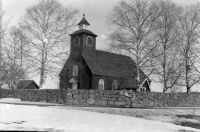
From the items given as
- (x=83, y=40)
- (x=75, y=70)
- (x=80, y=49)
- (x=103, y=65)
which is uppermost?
(x=83, y=40)

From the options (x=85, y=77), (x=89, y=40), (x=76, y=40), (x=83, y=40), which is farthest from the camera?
(x=89, y=40)

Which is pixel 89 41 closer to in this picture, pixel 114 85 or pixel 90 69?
pixel 90 69

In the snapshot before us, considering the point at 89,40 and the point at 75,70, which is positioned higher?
the point at 89,40

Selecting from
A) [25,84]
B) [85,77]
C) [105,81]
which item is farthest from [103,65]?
[25,84]

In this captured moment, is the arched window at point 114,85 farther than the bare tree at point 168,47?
Yes

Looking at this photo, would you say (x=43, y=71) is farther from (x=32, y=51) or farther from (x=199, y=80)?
(x=199, y=80)

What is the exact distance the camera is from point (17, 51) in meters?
25.9

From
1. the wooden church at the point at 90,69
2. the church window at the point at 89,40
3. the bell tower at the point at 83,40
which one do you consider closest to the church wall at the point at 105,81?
the wooden church at the point at 90,69

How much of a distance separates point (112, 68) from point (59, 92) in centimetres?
1760

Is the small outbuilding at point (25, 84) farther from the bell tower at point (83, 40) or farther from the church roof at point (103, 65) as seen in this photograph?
the church roof at point (103, 65)

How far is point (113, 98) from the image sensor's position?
19984 mm

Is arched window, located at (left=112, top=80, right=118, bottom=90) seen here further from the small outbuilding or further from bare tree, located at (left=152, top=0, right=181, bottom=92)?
the small outbuilding

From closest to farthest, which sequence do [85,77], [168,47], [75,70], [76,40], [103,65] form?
[168,47], [85,77], [75,70], [76,40], [103,65]

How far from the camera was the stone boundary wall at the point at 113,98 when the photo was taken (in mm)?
19969
